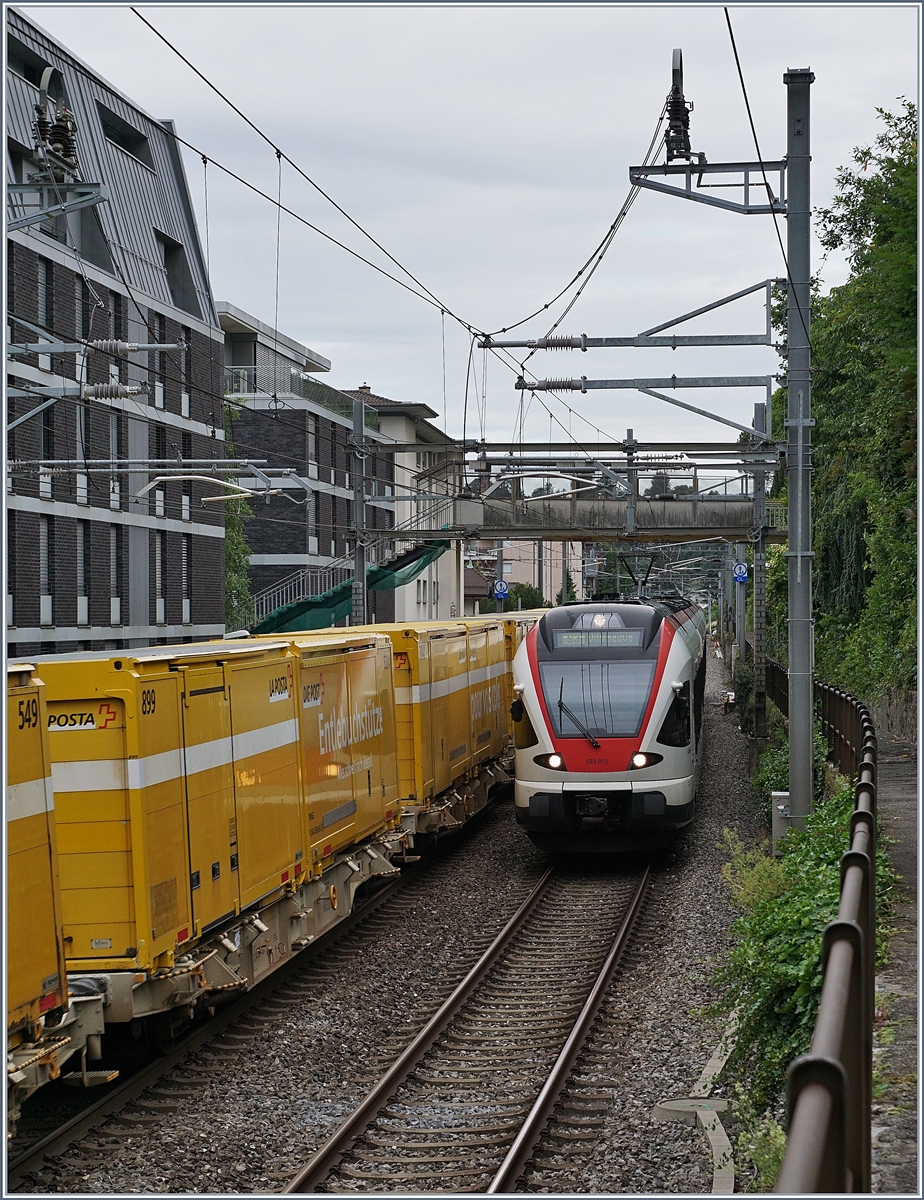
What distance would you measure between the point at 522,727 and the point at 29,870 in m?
10.4

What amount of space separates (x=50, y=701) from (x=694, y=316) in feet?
31.8

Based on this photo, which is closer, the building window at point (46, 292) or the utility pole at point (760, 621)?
the utility pole at point (760, 621)

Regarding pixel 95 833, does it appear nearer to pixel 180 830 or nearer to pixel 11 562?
pixel 180 830

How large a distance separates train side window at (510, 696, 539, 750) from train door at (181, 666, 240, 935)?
286 inches

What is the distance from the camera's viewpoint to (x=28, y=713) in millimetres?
7383

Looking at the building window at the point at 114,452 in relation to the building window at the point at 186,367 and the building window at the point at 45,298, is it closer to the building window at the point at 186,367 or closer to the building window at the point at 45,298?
the building window at the point at 186,367

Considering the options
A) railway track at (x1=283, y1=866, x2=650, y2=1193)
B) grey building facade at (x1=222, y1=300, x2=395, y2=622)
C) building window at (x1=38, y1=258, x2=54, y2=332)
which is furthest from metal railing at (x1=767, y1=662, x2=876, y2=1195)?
grey building facade at (x1=222, y1=300, x2=395, y2=622)

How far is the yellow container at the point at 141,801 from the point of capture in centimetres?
855

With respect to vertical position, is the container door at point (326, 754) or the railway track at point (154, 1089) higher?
the container door at point (326, 754)

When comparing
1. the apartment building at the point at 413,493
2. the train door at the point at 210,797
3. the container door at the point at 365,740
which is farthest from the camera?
the apartment building at the point at 413,493

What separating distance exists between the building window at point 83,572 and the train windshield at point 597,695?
61.8 ft

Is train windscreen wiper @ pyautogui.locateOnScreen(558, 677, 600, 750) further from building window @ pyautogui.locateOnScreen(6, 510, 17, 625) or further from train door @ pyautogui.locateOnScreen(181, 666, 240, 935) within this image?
building window @ pyautogui.locateOnScreen(6, 510, 17, 625)

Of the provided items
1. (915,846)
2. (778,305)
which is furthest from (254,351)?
(915,846)

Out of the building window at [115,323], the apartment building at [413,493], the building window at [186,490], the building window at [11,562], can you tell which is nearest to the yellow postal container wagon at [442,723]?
the building window at [11,562]
